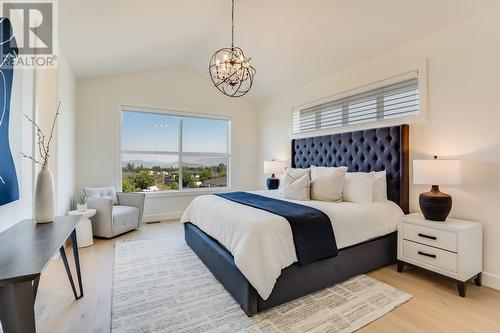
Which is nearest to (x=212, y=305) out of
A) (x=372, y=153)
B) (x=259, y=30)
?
(x=372, y=153)

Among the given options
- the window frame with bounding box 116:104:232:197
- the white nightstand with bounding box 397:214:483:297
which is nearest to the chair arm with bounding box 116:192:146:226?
the window frame with bounding box 116:104:232:197

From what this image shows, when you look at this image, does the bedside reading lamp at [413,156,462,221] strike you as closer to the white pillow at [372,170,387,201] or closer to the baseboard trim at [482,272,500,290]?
the white pillow at [372,170,387,201]

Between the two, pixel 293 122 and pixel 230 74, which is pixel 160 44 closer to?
pixel 230 74

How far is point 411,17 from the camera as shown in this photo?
257 cm

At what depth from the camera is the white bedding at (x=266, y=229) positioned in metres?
1.81

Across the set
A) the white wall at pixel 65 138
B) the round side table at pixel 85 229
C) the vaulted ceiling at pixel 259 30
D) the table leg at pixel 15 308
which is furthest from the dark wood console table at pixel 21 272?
the vaulted ceiling at pixel 259 30

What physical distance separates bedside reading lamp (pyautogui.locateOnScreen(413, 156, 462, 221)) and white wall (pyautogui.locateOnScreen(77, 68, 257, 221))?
12.3 feet

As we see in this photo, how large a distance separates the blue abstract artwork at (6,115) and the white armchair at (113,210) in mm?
1852

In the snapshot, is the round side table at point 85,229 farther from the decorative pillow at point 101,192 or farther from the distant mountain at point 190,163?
the distant mountain at point 190,163

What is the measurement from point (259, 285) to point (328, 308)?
0.65 m

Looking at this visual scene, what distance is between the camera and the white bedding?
5.93 ft

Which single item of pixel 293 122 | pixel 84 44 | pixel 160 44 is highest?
pixel 160 44

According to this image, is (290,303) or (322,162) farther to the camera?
(322,162)

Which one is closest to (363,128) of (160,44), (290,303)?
(290,303)
